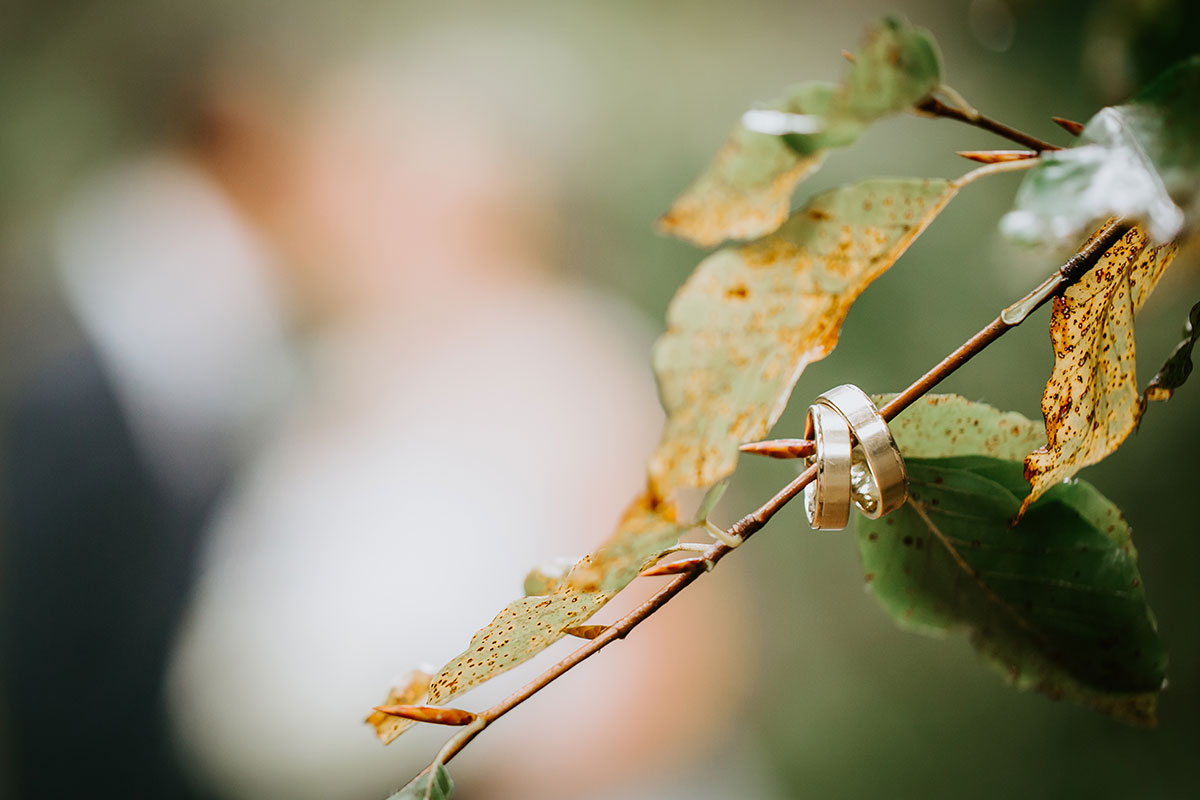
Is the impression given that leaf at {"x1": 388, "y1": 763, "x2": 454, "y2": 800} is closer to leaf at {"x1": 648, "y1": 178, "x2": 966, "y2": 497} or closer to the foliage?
the foliage

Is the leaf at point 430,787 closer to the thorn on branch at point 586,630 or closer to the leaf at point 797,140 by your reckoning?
the thorn on branch at point 586,630

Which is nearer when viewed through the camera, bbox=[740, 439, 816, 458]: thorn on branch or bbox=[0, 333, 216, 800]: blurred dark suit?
bbox=[740, 439, 816, 458]: thorn on branch

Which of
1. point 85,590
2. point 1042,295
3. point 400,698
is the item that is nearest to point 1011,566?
point 1042,295

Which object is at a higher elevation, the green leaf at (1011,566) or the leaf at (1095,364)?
the leaf at (1095,364)

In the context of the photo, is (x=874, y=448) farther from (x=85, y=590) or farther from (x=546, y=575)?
(x=85, y=590)

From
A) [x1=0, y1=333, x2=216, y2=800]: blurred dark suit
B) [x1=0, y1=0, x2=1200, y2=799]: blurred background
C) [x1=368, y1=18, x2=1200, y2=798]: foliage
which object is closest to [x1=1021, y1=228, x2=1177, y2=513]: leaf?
[x1=368, y1=18, x2=1200, y2=798]: foliage

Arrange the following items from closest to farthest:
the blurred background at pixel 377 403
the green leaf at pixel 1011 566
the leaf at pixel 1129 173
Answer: the leaf at pixel 1129 173
the green leaf at pixel 1011 566
the blurred background at pixel 377 403

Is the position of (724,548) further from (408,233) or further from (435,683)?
(408,233)

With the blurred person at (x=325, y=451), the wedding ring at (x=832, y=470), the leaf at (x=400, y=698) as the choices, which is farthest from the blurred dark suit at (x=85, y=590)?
the wedding ring at (x=832, y=470)
